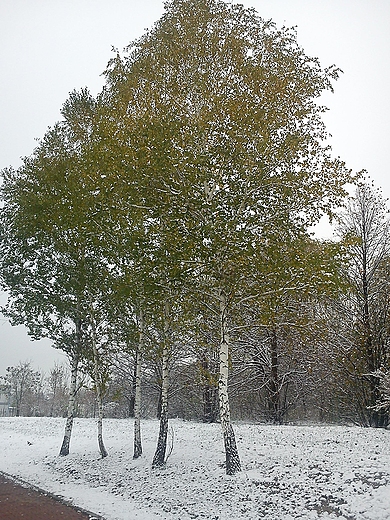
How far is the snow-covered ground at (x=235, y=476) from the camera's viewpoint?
7215 millimetres

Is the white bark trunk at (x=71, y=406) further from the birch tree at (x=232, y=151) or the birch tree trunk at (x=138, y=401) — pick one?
the birch tree at (x=232, y=151)

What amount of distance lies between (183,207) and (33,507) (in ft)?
21.5

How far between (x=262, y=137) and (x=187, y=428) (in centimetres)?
1107

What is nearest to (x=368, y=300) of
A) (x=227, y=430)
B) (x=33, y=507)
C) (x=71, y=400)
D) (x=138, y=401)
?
Result: (x=138, y=401)

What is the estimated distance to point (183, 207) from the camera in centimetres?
967

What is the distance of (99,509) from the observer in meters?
8.34

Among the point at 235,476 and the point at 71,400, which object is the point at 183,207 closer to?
the point at 235,476

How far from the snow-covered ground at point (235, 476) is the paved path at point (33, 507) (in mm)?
308

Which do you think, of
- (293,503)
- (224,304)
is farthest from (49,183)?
(293,503)

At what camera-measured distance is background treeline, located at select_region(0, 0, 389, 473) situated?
922 cm

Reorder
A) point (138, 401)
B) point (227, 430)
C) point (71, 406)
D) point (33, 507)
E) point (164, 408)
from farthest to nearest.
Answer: point (71, 406) → point (138, 401) → point (164, 408) → point (227, 430) → point (33, 507)

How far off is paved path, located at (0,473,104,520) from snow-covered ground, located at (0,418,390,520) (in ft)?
1.01

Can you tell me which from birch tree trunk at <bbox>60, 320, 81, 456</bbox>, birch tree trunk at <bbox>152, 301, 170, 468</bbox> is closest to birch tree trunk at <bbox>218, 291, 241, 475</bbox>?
birch tree trunk at <bbox>152, 301, 170, 468</bbox>

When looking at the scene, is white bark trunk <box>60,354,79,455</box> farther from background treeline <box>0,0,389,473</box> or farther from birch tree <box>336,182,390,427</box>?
birch tree <box>336,182,390,427</box>
